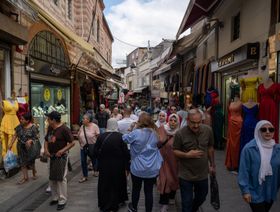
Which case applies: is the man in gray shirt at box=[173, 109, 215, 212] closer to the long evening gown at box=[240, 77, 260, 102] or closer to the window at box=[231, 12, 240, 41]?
the long evening gown at box=[240, 77, 260, 102]

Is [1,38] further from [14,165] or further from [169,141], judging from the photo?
[169,141]

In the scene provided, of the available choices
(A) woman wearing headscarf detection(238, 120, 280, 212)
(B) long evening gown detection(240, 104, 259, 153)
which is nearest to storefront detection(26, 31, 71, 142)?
(B) long evening gown detection(240, 104, 259, 153)

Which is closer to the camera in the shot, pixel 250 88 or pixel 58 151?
pixel 58 151

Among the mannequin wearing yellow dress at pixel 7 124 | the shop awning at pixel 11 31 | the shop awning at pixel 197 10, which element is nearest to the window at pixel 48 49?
the shop awning at pixel 11 31

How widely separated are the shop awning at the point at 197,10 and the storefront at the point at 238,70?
1.75m

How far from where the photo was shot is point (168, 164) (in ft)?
18.5

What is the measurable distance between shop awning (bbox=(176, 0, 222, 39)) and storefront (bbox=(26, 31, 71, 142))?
15.4ft

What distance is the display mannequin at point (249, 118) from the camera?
23.6 ft

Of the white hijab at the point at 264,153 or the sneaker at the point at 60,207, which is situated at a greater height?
the white hijab at the point at 264,153

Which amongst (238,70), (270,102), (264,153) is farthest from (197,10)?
(264,153)

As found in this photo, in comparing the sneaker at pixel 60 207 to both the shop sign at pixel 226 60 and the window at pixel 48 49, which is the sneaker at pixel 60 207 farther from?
the shop sign at pixel 226 60

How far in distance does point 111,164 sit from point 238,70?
6.18 meters

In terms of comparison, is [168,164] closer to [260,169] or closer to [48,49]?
[260,169]

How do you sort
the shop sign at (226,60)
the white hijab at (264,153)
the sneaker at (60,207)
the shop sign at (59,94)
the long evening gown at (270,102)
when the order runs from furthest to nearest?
the shop sign at (59,94)
the shop sign at (226,60)
the long evening gown at (270,102)
the sneaker at (60,207)
the white hijab at (264,153)
